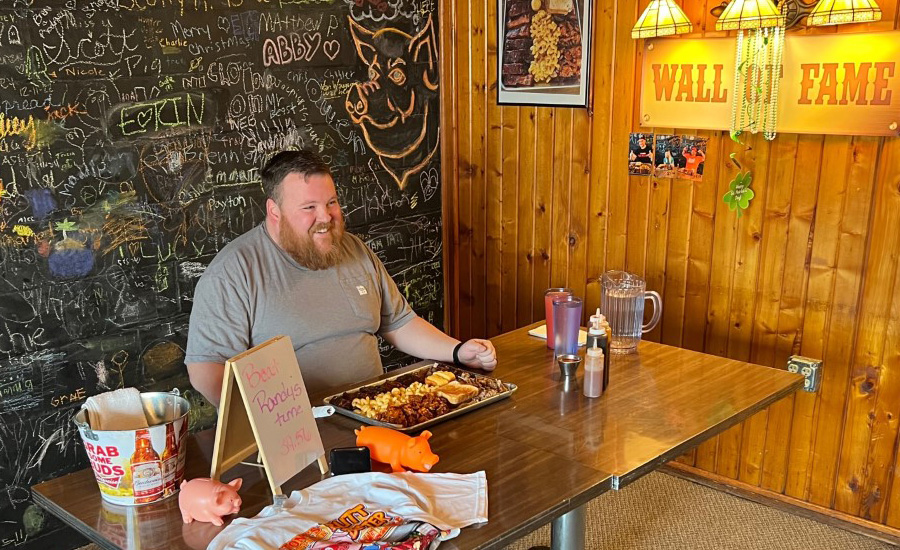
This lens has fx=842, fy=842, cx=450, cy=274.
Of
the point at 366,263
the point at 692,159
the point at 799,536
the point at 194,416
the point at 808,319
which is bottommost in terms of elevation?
the point at 799,536

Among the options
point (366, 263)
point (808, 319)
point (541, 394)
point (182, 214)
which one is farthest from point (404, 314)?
point (808, 319)

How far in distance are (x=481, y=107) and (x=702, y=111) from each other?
1141mm

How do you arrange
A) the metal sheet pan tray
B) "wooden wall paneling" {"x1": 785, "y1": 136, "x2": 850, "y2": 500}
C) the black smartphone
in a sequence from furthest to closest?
"wooden wall paneling" {"x1": 785, "y1": 136, "x2": 850, "y2": 500} → the metal sheet pan tray → the black smartphone

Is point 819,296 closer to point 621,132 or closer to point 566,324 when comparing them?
point 621,132

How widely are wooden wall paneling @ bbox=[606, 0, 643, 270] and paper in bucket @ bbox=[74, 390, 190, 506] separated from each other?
226 cm

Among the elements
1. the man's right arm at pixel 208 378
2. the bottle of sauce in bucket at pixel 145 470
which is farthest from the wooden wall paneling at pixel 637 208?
the bottle of sauce in bucket at pixel 145 470

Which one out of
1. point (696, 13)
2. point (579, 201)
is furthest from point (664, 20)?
point (579, 201)

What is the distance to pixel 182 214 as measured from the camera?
311 centimetres

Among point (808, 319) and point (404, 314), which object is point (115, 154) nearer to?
point (404, 314)

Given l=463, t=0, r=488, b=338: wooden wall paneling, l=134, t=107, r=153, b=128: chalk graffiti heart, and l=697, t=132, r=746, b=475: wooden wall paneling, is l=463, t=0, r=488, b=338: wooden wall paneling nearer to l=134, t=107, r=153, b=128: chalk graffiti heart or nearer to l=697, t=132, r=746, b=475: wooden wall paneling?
l=697, t=132, r=746, b=475: wooden wall paneling

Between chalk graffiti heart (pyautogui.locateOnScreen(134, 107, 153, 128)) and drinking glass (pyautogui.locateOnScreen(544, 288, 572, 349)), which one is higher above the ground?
chalk graffiti heart (pyautogui.locateOnScreen(134, 107, 153, 128))

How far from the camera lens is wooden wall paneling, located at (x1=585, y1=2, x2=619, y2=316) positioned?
3.37m

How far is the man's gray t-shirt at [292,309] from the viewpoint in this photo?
7.62ft

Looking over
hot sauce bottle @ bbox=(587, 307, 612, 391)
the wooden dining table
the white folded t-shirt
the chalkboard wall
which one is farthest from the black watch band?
the chalkboard wall
